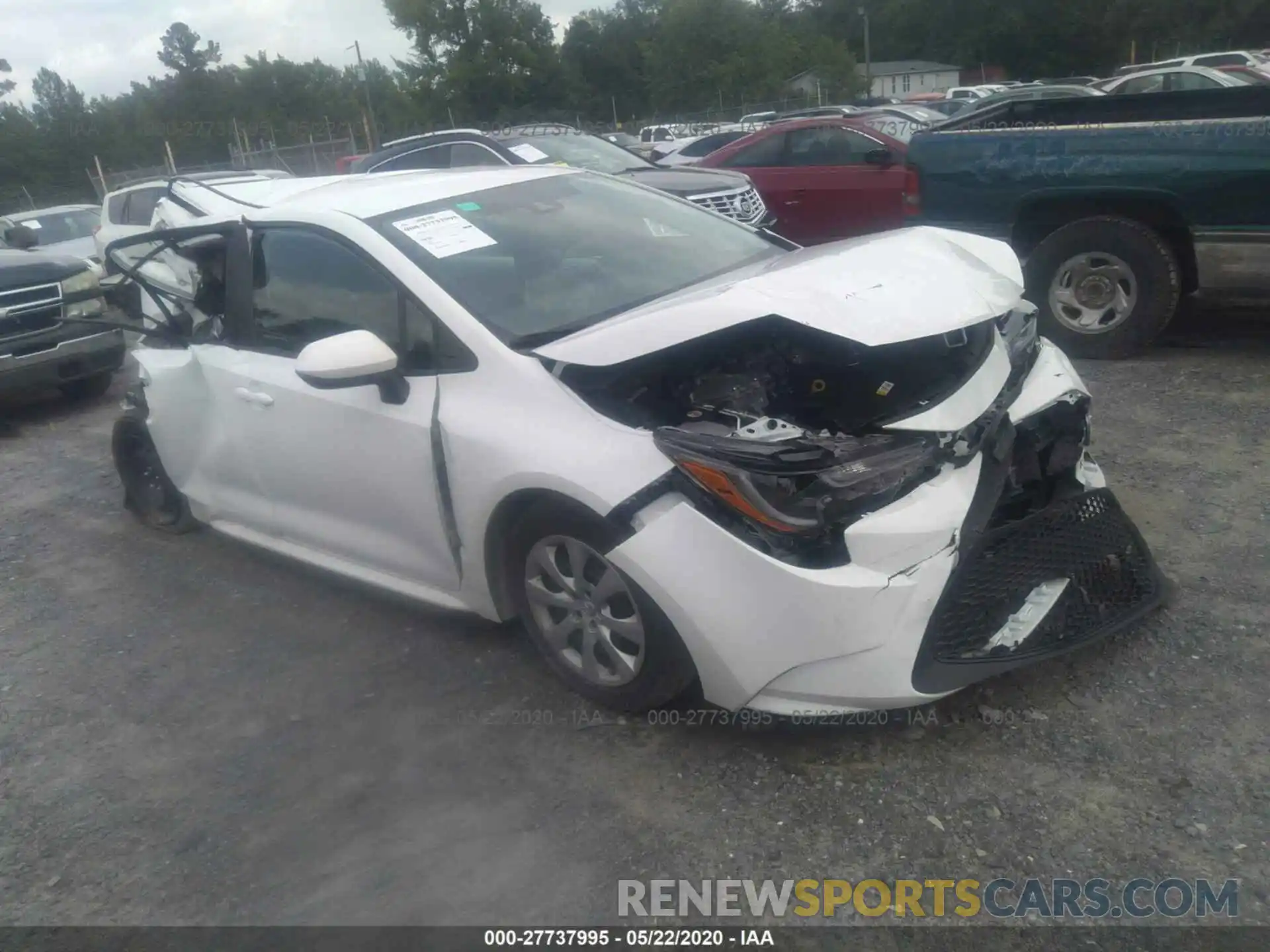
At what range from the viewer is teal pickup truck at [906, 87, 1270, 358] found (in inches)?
227

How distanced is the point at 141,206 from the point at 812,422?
36.4 ft

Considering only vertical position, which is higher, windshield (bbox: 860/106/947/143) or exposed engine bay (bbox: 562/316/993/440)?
windshield (bbox: 860/106/947/143)

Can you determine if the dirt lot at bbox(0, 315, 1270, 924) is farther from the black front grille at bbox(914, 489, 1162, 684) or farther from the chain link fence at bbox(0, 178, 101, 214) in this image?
the chain link fence at bbox(0, 178, 101, 214)

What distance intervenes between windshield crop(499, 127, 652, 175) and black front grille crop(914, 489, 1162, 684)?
7240mm

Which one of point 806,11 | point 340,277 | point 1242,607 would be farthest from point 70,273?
point 806,11

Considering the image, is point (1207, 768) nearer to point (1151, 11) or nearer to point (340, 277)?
point (340, 277)

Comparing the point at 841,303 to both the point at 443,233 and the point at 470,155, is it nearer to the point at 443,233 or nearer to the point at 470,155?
the point at 443,233

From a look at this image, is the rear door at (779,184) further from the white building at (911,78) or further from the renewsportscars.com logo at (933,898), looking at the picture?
the white building at (911,78)

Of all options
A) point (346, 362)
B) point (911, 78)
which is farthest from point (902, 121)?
point (911, 78)

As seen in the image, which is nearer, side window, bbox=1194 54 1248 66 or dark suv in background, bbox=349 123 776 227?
dark suv in background, bbox=349 123 776 227

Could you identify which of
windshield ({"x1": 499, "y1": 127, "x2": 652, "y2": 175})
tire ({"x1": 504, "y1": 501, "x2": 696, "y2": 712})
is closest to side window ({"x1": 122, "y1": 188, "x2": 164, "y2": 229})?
windshield ({"x1": 499, "y1": 127, "x2": 652, "y2": 175})

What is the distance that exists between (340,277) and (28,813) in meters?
2.08

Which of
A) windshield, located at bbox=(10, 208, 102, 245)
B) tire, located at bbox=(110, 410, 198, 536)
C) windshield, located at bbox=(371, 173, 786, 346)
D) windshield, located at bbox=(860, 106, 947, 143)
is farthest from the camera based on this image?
windshield, located at bbox=(10, 208, 102, 245)

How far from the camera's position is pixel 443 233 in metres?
3.68
